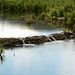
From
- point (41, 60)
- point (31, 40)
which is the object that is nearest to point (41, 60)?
point (41, 60)

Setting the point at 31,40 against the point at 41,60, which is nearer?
the point at 41,60

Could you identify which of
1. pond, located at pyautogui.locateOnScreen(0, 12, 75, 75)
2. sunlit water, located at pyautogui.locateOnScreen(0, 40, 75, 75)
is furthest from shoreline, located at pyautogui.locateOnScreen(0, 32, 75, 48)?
sunlit water, located at pyautogui.locateOnScreen(0, 40, 75, 75)

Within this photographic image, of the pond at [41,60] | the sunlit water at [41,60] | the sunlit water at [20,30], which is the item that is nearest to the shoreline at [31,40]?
the pond at [41,60]

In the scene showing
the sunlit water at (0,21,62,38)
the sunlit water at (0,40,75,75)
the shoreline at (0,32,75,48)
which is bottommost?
the sunlit water at (0,40,75,75)

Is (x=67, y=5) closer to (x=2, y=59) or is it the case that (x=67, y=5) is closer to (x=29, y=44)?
(x=29, y=44)

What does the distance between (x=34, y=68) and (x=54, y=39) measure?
900cm

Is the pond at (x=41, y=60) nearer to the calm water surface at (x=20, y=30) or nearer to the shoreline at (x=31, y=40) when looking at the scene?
the shoreline at (x=31, y=40)

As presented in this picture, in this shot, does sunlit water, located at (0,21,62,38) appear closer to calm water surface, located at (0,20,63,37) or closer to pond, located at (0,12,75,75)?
calm water surface, located at (0,20,63,37)

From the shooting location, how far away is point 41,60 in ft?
72.6

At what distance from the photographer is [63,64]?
21094mm

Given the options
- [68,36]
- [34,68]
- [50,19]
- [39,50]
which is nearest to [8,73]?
[34,68]

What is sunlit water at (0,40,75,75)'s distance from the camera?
64.1 ft

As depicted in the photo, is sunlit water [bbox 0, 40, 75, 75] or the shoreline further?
the shoreline

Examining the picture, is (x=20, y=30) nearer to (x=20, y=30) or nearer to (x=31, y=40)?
(x=20, y=30)
